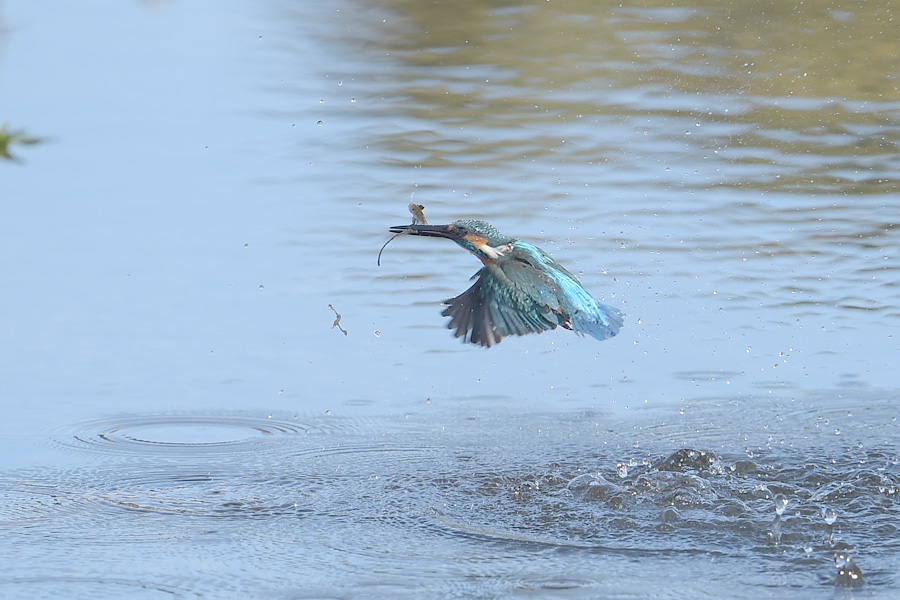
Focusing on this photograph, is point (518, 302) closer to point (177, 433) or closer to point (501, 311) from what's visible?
point (501, 311)

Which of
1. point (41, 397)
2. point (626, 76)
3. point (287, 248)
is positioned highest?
point (626, 76)

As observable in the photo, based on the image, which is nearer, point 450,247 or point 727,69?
point 450,247

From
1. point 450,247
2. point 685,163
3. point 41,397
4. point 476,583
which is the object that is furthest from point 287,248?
point 476,583

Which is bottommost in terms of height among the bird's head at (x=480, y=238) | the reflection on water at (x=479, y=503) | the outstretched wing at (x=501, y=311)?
the reflection on water at (x=479, y=503)

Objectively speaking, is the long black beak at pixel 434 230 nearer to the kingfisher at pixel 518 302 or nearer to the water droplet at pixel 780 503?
the kingfisher at pixel 518 302

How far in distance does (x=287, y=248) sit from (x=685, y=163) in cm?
229

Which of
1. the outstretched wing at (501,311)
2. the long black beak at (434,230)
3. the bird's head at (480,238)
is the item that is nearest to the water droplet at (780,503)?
the outstretched wing at (501,311)

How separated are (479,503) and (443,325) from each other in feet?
5.09

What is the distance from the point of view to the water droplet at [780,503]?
381cm

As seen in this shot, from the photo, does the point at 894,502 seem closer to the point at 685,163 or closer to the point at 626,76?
the point at 685,163

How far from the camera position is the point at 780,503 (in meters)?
3.89

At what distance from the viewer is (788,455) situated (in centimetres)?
438

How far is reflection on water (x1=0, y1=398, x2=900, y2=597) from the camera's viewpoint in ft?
11.3

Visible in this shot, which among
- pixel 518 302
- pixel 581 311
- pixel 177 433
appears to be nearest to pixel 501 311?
pixel 518 302
